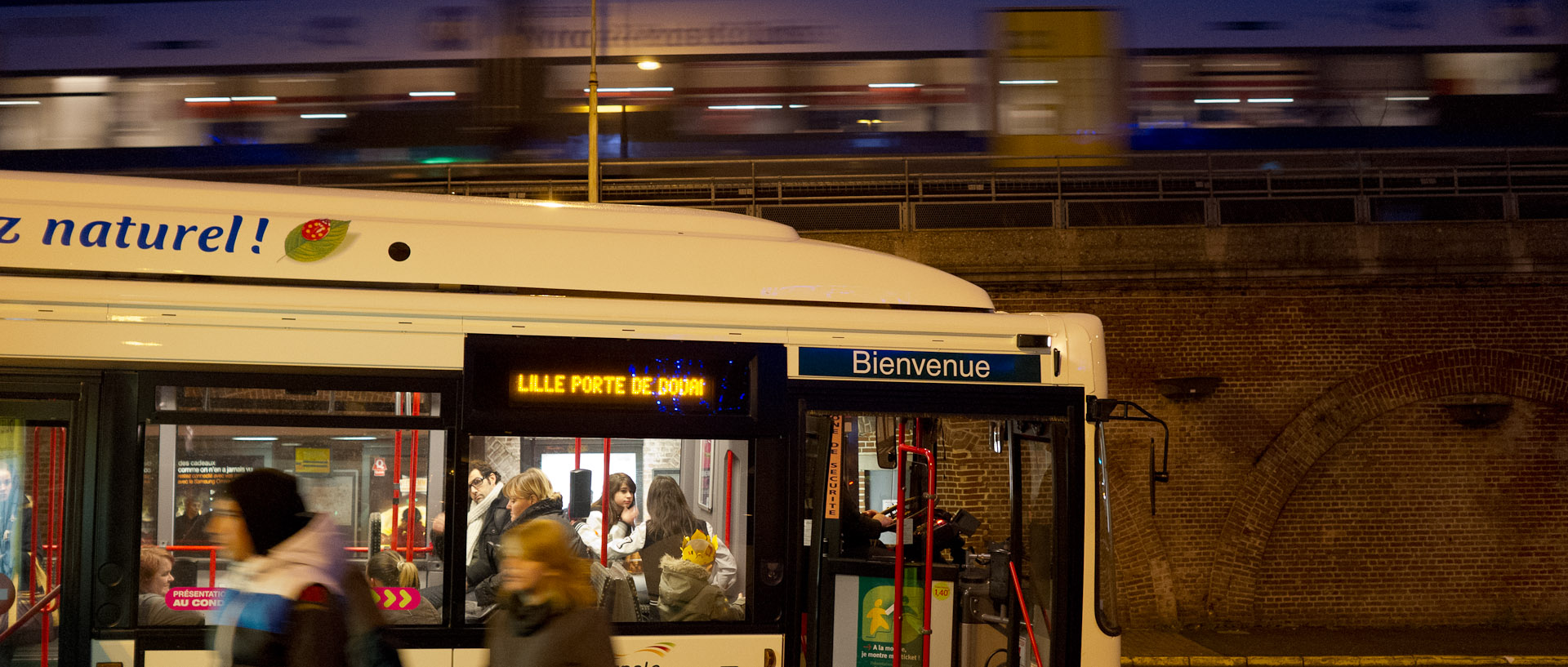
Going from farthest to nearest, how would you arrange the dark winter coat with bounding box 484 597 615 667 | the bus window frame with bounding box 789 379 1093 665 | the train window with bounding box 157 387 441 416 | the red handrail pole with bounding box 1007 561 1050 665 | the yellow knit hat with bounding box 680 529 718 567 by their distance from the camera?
the red handrail pole with bounding box 1007 561 1050 665
the bus window frame with bounding box 789 379 1093 665
the yellow knit hat with bounding box 680 529 718 567
the train window with bounding box 157 387 441 416
the dark winter coat with bounding box 484 597 615 667

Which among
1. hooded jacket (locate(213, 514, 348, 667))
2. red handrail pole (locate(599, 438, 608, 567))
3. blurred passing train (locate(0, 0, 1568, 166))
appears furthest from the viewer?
blurred passing train (locate(0, 0, 1568, 166))

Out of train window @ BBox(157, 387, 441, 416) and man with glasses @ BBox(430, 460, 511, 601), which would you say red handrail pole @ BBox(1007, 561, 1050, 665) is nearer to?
man with glasses @ BBox(430, 460, 511, 601)

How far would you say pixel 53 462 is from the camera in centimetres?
449

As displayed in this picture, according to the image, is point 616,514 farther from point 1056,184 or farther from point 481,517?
point 1056,184

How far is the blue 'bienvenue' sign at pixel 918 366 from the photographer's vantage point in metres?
5.22

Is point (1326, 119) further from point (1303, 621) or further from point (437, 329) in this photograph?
point (437, 329)

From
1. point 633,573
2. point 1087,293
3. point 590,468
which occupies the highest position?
point 1087,293

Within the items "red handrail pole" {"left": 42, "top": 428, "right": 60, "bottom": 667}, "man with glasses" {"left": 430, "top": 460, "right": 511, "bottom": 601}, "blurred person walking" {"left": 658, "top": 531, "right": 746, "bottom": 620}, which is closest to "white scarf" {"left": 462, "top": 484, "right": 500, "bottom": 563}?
"man with glasses" {"left": 430, "top": 460, "right": 511, "bottom": 601}

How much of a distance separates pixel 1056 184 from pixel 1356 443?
488 cm

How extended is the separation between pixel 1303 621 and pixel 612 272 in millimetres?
11267

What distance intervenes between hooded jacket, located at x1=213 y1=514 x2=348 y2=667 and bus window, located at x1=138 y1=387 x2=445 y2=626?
5.29 ft

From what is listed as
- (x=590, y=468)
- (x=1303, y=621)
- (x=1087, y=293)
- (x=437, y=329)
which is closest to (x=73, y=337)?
(x=437, y=329)

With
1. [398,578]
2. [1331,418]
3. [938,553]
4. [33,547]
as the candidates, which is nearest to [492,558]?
[398,578]

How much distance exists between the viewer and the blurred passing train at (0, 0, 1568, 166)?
12656 mm
